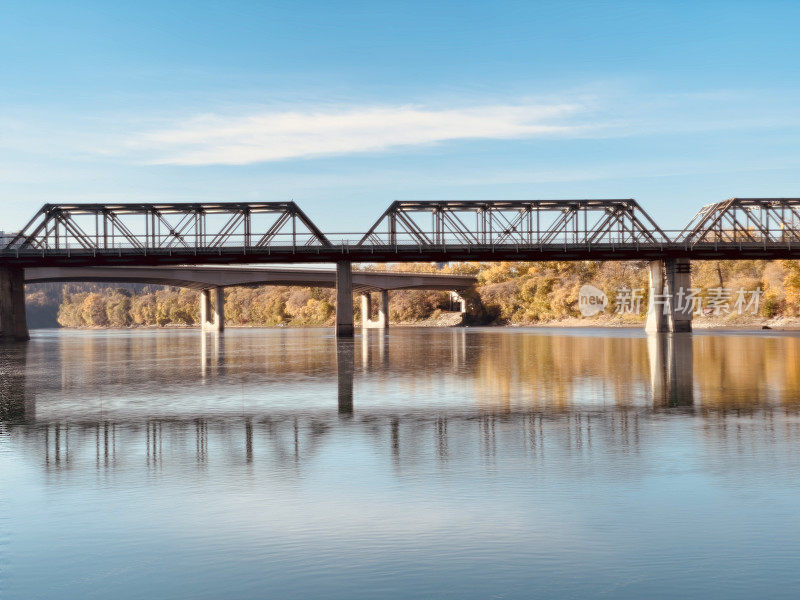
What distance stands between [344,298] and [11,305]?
130 ft

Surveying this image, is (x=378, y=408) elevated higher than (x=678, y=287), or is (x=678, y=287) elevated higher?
(x=678, y=287)

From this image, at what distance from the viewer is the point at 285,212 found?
3999 inches

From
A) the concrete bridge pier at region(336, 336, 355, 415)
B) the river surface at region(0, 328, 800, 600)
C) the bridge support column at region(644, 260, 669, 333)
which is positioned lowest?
the river surface at region(0, 328, 800, 600)

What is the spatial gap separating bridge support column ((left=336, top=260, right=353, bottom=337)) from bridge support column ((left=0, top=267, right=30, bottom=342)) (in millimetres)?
37481

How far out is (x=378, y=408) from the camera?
24156 millimetres

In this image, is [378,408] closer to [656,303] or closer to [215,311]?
[656,303]

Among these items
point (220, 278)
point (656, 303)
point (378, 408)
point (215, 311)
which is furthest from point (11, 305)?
point (378, 408)

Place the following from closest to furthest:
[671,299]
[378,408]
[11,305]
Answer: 1. [378,408]
2. [671,299]
3. [11,305]

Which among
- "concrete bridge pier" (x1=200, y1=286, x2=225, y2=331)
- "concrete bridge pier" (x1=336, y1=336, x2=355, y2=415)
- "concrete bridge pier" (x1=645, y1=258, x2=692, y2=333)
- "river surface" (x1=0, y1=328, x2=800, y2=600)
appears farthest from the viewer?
"concrete bridge pier" (x1=200, y1=286, x2=225, y2=331)

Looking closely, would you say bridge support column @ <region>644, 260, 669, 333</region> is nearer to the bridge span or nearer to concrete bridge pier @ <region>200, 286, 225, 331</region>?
the bridge span

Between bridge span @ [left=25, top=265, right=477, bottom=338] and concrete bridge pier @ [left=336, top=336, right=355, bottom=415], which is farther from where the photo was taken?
bridge span @ [left=25, top=265, right=477, bottom=338]

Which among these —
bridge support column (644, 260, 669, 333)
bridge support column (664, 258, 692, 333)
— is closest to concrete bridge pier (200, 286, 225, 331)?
bridge support column (644, 260, 669, 333)

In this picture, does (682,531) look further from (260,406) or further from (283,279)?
(283,279)

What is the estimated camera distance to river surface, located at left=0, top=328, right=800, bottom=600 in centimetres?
895
